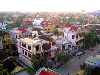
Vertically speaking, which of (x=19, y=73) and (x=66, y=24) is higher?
(x=66, y=24)

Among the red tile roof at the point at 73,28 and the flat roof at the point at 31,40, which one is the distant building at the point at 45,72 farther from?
the red tile roof at the point at 73,28

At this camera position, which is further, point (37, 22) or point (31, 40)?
point (37, 22)

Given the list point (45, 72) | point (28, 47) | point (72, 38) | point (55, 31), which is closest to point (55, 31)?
point (55, 31)

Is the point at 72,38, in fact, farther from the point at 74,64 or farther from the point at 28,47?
the point at 28,47

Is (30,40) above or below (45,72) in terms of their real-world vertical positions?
above

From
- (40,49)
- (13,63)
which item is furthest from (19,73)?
(40,49)

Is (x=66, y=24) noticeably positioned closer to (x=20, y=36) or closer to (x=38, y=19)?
(x=38, y=19)

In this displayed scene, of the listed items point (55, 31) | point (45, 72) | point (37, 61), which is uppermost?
point (55, 31)
